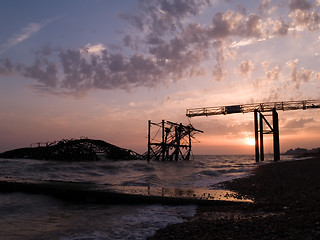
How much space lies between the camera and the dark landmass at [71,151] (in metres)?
44.6

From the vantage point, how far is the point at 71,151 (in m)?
44.9

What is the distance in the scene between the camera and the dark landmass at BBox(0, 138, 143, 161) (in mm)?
44559

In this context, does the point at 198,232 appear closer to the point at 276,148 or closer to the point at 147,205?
the point at 147,205

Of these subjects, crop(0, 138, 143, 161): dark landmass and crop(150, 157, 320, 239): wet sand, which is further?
crop(0, 138, 143, 161): dark landmass

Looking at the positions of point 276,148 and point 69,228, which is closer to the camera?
point 69,228

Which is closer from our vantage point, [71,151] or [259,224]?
[259,224]

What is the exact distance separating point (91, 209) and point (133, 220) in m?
2.39

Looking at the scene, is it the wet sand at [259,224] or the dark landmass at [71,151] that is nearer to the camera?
the wet sand at [259,224]

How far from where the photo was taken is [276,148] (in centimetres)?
3272

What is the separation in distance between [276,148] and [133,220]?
30.4 m

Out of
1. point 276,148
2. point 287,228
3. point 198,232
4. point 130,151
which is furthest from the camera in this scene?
point 130,151

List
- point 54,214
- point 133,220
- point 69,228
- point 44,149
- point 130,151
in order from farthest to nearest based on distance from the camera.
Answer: point 130,151 → point 44,149 → point 54,214 → point 133,220 → point 69,228

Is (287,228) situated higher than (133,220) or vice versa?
(287,228)

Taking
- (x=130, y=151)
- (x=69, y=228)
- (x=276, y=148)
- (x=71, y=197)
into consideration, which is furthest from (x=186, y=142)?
(x=69, y=228)
